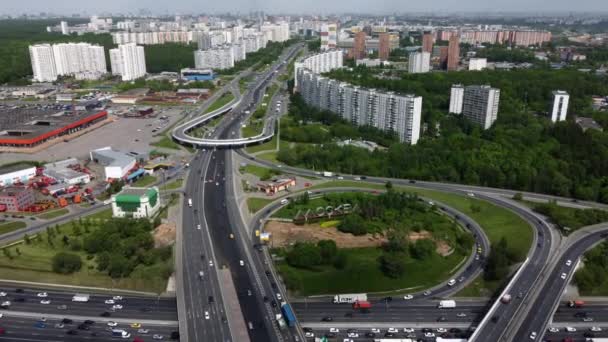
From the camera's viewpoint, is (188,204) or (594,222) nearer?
(594,222)

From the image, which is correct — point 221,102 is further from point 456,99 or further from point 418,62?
point 418,62

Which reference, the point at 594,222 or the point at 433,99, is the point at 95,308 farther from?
the point at 433,99

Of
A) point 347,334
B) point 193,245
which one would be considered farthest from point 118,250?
point 347,334

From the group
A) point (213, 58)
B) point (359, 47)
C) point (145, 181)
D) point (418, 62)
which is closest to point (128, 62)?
point (213, 58)

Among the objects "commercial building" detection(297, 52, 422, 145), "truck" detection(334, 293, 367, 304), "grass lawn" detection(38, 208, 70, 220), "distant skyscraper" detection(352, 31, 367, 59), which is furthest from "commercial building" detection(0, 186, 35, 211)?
"distant skyscraper" detection(352, 31, 367, 59)

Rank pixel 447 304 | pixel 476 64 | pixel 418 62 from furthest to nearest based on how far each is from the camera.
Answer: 1. pixel 476 64
2. pixel 418 62
3. pixel 447 304

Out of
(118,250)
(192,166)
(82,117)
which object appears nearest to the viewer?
(118,250)

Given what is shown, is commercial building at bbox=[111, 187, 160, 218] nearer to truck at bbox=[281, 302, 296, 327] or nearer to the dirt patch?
the dirt patch
